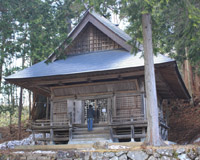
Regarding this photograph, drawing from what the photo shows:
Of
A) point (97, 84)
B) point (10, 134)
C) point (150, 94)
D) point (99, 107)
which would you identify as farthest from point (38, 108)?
point (150, 94)

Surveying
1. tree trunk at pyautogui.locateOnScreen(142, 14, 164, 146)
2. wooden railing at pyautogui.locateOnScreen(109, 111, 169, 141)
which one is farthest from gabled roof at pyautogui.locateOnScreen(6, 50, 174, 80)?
wooden railing at pyautogui.locateOnScreen(109, 111, 169, 141)

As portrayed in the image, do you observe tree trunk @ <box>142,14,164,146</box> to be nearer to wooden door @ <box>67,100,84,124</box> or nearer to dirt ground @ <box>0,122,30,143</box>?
wooden door @ <box>67,100,84,124</box>

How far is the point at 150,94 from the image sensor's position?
1030cm

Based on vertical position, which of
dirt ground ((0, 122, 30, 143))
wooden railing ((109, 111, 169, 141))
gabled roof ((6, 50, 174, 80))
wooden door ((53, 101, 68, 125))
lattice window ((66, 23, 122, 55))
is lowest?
dirt ground ((0, 122, 30, 143))

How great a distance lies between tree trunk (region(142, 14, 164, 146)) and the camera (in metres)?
9.91

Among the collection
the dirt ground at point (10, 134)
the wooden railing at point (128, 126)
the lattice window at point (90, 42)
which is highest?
the lattice window at point (90, 42)

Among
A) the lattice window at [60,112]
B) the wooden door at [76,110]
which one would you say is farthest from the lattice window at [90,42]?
the wooden door at [76,110]

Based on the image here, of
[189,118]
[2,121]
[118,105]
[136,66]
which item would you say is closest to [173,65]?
[136,66]

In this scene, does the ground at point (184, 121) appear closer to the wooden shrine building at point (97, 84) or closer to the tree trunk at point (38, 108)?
the wooden shrine building at point (97, 84)

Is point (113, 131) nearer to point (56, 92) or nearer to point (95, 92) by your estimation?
point (95, 92)

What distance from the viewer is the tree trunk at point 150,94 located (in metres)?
9.91

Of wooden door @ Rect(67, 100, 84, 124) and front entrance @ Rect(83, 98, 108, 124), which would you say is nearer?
wooden door @ Rect(67, 100, 84, 124)

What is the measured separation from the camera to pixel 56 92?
16625 millimetres

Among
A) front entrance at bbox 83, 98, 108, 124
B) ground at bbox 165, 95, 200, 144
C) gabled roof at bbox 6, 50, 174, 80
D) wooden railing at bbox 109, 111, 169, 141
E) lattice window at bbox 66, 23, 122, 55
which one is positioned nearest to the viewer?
wooden railing at bbox 109, 111, 169, 141
